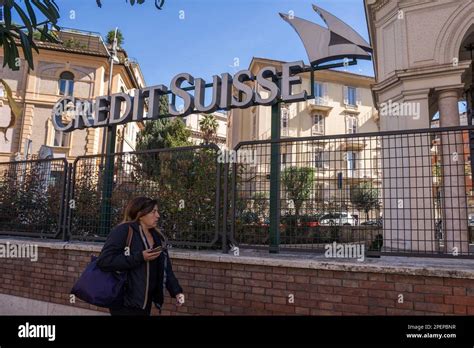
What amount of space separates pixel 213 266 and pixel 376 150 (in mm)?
2559

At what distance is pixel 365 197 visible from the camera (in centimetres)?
426

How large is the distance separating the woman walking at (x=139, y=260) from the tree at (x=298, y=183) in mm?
2027

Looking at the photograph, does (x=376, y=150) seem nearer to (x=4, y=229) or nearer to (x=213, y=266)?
(x=213, y=266)

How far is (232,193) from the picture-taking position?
4.88 meters

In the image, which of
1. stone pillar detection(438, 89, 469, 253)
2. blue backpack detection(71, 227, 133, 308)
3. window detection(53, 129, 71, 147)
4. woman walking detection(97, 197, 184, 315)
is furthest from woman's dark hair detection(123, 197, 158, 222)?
window detection(53, 129, 71, 147)

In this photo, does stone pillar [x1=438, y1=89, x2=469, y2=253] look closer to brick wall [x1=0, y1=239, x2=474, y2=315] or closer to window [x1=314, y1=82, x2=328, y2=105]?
brick wall [x1=0, y1=239, x2=474, y2=315]

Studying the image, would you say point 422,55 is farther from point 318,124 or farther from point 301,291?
point 318,124

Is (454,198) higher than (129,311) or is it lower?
higher

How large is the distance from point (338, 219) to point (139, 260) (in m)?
2.52

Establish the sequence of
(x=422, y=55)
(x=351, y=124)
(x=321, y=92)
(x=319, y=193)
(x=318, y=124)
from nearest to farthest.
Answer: (x=319, y=193), (x=422, y=55), (x=318, y=124), (x=321, y=92), (x=351, y=124)

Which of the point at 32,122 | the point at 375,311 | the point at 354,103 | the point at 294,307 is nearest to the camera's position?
the point at 375,311

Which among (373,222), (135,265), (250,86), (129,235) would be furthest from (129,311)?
(250,86)
